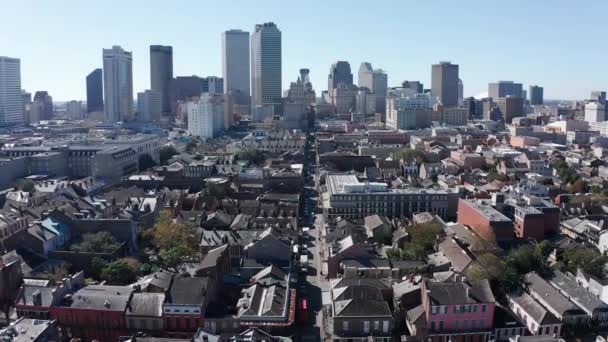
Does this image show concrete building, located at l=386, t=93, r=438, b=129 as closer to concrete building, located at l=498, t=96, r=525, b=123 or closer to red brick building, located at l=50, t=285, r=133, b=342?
concrete building, located at l=498, t=96, r=525, b=123

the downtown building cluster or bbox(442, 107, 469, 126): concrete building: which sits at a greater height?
bbox(442, 107, 469, 126): concrete building

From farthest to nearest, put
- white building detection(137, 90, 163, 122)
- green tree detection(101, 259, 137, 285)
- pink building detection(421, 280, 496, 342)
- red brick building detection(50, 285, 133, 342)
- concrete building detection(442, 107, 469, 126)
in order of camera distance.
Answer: white building detection(137, 90, 163, 122), concrete building detection(442, 107, 469, 126), green tree detection(101, 259, 137, 285), pink building detection(421, 280, 496, 342), red brick building detection(50, 285, 133, 342)

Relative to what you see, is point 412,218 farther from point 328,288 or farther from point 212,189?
point 212,189

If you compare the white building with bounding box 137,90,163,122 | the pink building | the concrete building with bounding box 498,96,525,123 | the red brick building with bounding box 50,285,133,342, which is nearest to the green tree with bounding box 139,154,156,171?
the red brick building with bounding box 50,285,133,342

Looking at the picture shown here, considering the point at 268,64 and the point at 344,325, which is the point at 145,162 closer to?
the point at 344,325

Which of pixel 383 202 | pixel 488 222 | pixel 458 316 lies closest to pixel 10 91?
pixel 383 202
